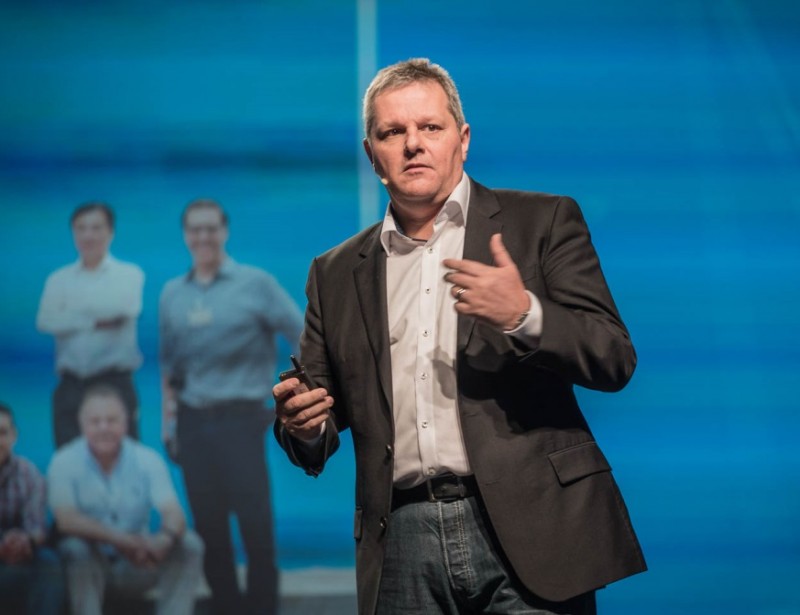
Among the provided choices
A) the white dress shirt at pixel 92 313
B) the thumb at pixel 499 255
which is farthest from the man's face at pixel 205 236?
the thumb at pixel 499 255

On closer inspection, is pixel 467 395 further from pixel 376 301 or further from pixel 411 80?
pixel 411 80

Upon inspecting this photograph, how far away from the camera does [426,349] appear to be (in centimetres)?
176

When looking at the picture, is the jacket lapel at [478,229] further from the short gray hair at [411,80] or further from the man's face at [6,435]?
the man's face at [6,435]

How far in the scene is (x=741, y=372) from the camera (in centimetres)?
317

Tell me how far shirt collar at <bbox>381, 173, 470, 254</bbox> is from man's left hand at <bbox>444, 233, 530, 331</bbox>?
0.32m

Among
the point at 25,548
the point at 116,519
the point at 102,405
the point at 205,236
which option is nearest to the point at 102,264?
the point at 205,236

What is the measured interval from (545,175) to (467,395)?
1702 mm

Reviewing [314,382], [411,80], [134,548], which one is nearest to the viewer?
[314,382]

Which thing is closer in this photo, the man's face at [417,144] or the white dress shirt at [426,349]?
the white dress shirt at [426,349]

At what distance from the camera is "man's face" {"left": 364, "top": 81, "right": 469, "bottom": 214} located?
186cm

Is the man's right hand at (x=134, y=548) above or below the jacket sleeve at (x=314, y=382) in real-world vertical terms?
below

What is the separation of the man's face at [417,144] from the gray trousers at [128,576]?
1885 millimetres

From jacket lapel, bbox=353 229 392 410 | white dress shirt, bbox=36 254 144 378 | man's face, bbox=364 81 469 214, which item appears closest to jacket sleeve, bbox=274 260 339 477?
jacket lapel, bbox=353 229 392 410

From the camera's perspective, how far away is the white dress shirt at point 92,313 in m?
3.43
